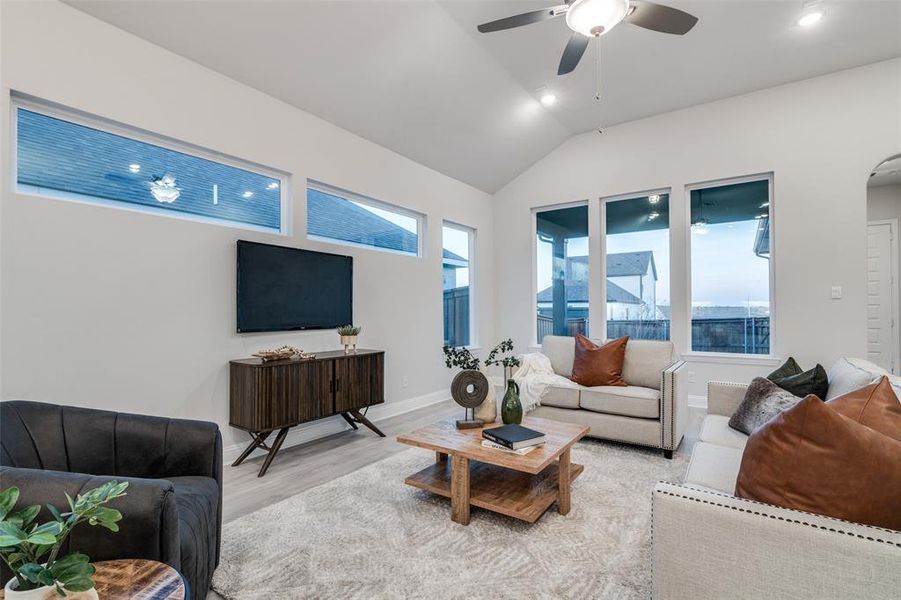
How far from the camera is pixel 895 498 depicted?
1.05m

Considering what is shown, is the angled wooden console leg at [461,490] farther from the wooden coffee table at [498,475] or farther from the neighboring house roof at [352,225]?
the neighboring house roof at [352,225]

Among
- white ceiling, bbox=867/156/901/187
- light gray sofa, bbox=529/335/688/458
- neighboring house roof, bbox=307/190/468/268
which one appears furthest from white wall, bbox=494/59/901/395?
neighboring house roof, bbox=307/190/468/268

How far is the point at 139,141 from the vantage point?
288 cm

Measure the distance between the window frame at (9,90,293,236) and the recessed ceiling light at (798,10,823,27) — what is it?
14.4 ft

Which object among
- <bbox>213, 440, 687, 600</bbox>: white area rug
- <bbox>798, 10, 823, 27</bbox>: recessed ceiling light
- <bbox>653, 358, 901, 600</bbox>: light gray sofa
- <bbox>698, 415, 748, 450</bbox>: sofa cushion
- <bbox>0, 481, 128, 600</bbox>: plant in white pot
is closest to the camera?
<bbox>0, 481, 128, 600</bbox>: plant in white pot

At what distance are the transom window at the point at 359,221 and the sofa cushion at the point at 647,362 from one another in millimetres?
2649

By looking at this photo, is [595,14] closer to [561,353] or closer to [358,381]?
[561,353]

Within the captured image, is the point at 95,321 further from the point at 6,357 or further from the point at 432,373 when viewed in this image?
the point at 432,373

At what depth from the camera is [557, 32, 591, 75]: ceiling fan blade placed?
8.83 ft

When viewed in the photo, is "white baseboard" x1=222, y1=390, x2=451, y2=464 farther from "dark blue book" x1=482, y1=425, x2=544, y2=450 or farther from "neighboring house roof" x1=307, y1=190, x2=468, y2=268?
"dark blue book" x1=482, y1=425, x2=544, y2=450

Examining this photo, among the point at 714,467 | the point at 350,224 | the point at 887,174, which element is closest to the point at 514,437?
the point at 714,467

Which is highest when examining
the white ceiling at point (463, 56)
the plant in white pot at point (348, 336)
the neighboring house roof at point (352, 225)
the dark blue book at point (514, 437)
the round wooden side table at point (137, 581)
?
the white ceiling at point (463, 56)

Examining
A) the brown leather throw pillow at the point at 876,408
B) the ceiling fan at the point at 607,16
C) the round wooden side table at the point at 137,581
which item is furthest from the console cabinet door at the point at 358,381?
the brown leather throw pillow at the point at 876,408

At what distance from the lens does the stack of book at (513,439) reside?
2.25 m
